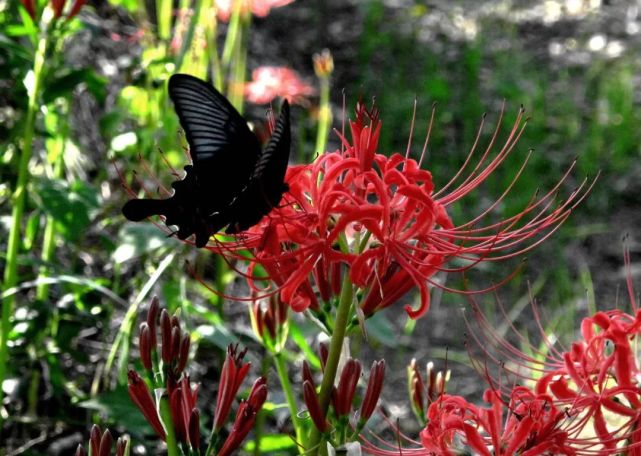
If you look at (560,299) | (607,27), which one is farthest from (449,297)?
(607,27)

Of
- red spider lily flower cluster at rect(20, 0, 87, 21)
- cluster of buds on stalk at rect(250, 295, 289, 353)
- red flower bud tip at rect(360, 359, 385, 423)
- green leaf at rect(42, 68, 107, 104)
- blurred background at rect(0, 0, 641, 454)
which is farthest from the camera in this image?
blurred background at rect(0, 0, 641, 454)

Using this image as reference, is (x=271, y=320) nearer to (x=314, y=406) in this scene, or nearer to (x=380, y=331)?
(x=314, y=406)

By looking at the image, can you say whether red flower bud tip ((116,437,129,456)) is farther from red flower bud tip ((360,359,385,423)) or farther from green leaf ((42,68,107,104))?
green leaf ((42,68,107,104))

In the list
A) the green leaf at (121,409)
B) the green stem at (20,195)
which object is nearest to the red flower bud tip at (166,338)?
the green leaf at (121,409)

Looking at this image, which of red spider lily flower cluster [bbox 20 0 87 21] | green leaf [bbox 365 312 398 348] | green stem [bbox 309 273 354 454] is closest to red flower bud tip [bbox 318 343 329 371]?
green stem [bbox 309 273 354 454]

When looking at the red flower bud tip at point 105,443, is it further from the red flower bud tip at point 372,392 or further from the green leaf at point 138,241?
the green leaf at point 138,241
